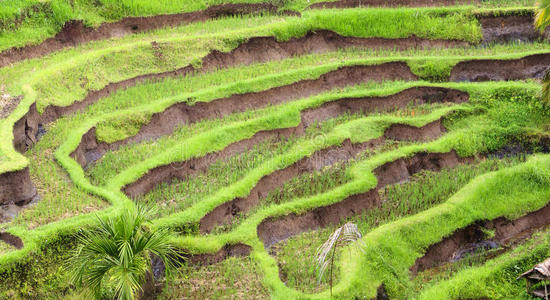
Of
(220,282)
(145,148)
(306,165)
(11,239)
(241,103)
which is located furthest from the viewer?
(241,103)

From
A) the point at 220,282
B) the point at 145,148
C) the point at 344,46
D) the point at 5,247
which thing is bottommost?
the point at 220,282

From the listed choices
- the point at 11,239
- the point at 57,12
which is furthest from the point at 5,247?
the point at 57,12

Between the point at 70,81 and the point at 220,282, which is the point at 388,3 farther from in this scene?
the point at 220,282

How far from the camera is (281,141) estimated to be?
15.8 m

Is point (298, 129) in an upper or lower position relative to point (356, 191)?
upper

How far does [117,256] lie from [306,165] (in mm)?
6184

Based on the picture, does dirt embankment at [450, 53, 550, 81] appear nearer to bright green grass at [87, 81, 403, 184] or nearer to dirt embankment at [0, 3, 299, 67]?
bright green grass at [87, 81, 403, 184]

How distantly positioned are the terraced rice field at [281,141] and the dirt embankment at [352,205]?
42 millimetres

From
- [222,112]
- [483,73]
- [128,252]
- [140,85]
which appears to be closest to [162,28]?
[140,85]

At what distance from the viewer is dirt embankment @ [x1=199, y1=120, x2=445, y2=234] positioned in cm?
1247

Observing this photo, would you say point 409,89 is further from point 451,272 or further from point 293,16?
point 451,272

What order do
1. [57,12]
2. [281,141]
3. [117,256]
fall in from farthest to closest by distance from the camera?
[57,12]
[281,141]
[117,256]

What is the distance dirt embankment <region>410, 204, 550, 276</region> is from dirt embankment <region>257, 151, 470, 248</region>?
1.86 meters

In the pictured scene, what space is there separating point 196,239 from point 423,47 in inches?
495
